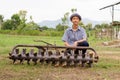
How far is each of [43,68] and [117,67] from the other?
211 centimetres

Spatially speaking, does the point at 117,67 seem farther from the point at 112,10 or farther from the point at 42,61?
the point at 112,10

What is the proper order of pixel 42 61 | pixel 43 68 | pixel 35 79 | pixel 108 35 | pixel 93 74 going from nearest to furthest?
pixel 35 79, pixel 93 74, pixel 43 68, pixel 42 61, pixel 108 35

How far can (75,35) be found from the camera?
10.6 meters

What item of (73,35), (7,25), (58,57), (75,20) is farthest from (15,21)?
(58,57)

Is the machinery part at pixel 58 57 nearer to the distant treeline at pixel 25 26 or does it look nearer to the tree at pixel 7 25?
the distant treeline at pixel 25 26

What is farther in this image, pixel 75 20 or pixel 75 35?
pixel 75 35

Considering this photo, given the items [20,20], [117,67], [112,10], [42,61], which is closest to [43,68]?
[42,61]

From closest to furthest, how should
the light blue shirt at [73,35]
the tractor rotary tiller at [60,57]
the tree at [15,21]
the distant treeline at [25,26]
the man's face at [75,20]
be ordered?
the tractor rotary tiller at [60,57], the man's face at [75,20], the light blue shirt at [73,35], the distant treeline at [25,26], the tree at [15,21]

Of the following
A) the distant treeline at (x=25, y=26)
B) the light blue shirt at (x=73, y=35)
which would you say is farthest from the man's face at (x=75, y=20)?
the distant treeline at (x=25, y=26)

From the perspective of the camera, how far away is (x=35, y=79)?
297 inches

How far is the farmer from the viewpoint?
1048cm

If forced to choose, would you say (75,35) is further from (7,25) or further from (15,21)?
(7,25)

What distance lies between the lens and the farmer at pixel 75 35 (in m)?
10.5

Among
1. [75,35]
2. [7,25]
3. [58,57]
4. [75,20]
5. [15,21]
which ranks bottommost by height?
[58,57]
